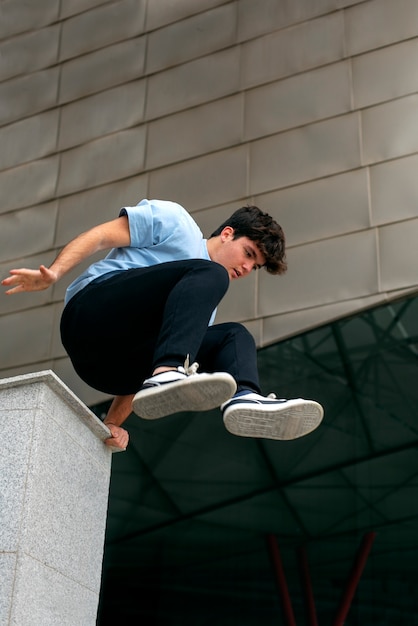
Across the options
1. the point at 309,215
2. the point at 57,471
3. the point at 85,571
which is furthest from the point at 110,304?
the point at 309,215

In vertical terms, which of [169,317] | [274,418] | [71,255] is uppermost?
[71,255]

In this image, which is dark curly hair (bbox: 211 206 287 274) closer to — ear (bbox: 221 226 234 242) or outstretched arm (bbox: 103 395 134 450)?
ear (bbox: 221 226 234 242)

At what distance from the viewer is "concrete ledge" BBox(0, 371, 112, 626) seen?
4699 mm

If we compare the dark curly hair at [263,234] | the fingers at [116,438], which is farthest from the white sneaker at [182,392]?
the fingers at [116,438]

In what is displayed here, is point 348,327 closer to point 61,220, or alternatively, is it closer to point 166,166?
point 166,166

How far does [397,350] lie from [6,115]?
246 inches

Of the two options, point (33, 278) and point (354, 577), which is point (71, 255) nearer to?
point (33, 278)

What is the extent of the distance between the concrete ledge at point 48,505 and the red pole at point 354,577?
11266 mm

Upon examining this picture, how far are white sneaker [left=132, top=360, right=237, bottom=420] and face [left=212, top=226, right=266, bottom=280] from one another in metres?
1.12

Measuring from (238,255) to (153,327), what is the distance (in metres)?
0.77

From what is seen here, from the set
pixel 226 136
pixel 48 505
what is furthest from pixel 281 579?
pixel 48 505

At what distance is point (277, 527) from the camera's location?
55.4 feet

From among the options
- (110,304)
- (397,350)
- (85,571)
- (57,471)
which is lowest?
(85,571)

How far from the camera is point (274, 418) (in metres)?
4.76
